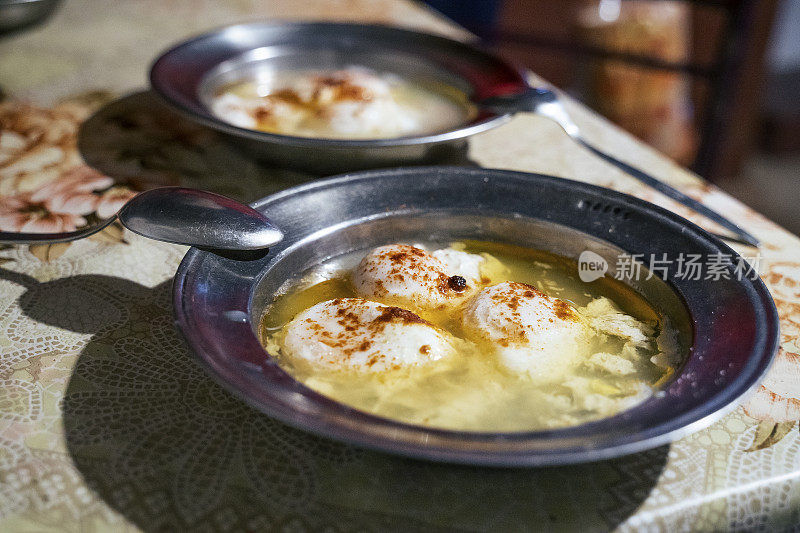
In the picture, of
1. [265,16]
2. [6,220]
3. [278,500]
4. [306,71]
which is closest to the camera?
[278,500]

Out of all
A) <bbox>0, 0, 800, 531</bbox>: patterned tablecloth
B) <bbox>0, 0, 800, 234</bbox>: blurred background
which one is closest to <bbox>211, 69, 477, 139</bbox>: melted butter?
<bbox>0, 0, 800, 531</bbox>: patterned tablecloth

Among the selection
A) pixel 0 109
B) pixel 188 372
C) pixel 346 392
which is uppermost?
pixel 346 392

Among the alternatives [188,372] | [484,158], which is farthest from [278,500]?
[484,158]

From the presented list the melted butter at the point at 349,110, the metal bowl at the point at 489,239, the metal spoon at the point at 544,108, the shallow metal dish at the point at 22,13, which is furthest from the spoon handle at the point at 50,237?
the shallow metal dish at the point at 22,13

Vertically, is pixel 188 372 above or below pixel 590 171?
below

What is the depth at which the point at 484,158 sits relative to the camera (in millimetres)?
1486

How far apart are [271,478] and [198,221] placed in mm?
328

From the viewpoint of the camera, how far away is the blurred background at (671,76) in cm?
327

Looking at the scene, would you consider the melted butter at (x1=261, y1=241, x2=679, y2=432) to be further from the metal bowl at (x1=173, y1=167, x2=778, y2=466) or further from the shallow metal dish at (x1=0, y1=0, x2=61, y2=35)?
the shallow metal dish at (x1=0, y1=0, x2=61, y2=35)

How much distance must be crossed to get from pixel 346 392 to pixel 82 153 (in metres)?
0.97

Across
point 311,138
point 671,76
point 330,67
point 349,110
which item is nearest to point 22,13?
point 330,67

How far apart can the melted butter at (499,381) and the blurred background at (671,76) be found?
211 cm

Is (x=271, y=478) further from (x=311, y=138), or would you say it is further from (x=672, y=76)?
(x=672, y=76)

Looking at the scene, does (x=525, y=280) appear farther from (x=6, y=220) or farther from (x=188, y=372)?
(x=6, y=220)
